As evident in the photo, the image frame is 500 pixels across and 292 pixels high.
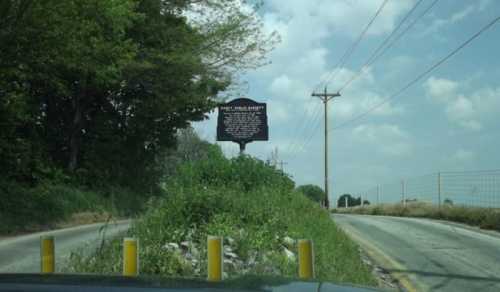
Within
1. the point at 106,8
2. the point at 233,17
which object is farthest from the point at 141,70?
the point at 106,8

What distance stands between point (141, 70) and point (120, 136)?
662 cm

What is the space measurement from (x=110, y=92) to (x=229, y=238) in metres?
23.3

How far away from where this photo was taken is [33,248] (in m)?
16.8

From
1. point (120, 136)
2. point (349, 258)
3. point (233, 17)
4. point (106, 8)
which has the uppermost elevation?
point (233, 17)

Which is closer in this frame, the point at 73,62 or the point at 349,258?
the point at 349,258

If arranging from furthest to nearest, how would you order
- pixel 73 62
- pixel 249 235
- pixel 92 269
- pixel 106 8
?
pixel 73 62, pixel 106 8, pixel 249 235, pixel 92 269

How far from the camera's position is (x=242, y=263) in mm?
9977

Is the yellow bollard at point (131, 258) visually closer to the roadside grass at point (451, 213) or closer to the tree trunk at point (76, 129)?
the roadside grass at point (451, 213)

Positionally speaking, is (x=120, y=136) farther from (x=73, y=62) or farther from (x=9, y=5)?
(x=9, y=5)

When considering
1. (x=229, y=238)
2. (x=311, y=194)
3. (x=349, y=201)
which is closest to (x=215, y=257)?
(x=229, y=238)

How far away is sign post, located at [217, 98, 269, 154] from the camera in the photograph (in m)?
20.6

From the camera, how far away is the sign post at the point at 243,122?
20.6 meters

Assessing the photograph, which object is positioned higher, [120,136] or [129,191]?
[120,136]

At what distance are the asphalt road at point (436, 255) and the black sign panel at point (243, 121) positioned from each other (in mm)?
4301
